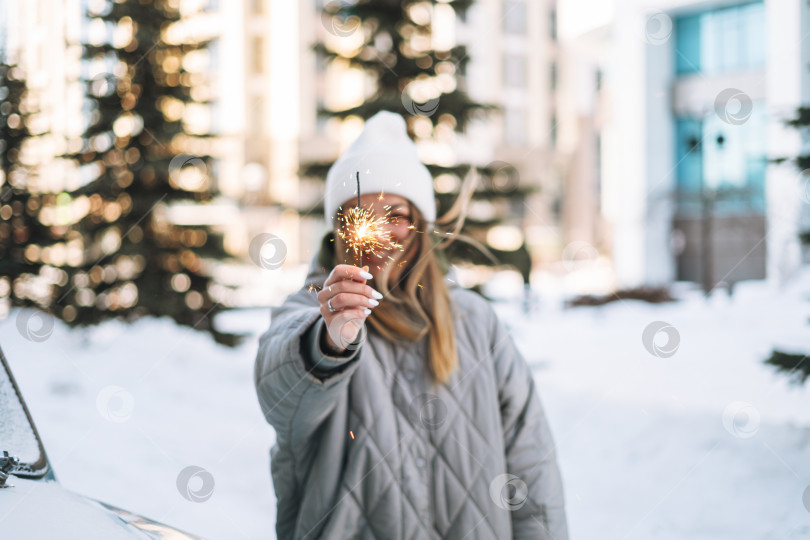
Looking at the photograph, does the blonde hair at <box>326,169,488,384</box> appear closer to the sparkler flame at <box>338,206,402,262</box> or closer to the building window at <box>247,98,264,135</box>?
the sparkler flame at <box>338,206,402,262</box>

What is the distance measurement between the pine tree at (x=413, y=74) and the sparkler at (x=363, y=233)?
6398 mm

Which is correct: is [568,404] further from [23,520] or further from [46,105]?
[46,105]

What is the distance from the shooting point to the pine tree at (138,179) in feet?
36.8

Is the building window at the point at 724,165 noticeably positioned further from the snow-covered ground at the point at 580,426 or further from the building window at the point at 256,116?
the building window at the point at 256,116

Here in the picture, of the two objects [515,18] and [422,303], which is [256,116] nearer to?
[515,18]

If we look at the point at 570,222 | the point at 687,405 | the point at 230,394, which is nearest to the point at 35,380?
the point at 230,394

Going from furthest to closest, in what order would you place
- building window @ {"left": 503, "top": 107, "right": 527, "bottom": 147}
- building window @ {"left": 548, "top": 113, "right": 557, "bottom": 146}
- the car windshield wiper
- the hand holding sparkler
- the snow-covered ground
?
building window @ {"left": 548, "top": 113, "right": 557, "bottom": 146} → building window @ {"left": 503, "top": 107, "right": 527, "bottom": 147} → the snow-covered ground → the car windshield wiper → the hand holding sparkler

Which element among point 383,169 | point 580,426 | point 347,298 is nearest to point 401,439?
point 347,298

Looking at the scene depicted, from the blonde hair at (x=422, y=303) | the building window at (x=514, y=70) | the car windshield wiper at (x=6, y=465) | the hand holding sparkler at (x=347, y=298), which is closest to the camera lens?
the hand holding sparkler at (x=347, y=298)

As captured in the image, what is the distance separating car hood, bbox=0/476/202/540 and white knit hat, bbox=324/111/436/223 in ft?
3.76

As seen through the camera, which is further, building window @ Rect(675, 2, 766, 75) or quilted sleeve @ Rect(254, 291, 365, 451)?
building window @ Rect(675, 2, 766, 75)

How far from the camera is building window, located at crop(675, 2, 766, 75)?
22.3m

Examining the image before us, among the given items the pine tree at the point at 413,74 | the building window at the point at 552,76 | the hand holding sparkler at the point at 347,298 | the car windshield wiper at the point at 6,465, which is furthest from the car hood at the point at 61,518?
the building window at the point at 552,76

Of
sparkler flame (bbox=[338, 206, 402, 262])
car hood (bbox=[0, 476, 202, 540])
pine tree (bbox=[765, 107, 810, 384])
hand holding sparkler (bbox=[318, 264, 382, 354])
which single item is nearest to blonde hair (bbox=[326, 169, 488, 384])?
sparkler flame (bbox=[338, 206, 402, 262])
